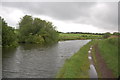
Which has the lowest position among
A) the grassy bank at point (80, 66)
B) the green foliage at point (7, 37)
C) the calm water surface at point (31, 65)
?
the calm water surface at point (31, 65)

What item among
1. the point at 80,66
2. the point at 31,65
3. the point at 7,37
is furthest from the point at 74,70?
the point at 7,37

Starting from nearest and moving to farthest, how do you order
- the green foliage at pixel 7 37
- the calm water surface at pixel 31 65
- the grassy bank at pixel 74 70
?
the grassy bank at pixel 74 70
the calm water surface at pixel 31 65
the green foliage at pixel 7 37

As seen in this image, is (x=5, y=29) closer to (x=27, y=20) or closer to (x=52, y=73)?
(x=27, y=20)

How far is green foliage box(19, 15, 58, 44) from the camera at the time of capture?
2702 inches

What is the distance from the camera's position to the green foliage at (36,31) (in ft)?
225

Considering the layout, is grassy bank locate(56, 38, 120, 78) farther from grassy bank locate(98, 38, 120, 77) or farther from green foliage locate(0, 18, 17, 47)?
green foliage locate(0, 18, 17, 47)

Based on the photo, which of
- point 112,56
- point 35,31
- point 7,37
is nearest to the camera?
point 112,56

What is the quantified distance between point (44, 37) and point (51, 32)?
3.52 m

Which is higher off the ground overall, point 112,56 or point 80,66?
point 112,56

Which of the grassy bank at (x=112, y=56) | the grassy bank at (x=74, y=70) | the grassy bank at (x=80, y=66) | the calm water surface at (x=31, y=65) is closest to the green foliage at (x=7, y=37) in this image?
the calm water surface at (x=31, y=65)

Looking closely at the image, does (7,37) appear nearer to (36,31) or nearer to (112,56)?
(36,31)

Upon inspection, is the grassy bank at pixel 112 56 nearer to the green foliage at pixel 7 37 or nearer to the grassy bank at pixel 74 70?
the grassy bank at pixel 74 70

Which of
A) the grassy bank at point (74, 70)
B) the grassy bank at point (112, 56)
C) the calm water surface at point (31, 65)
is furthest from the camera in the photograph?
the calm water surface at point (31, 65)

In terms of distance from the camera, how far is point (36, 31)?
72500 millimetres
